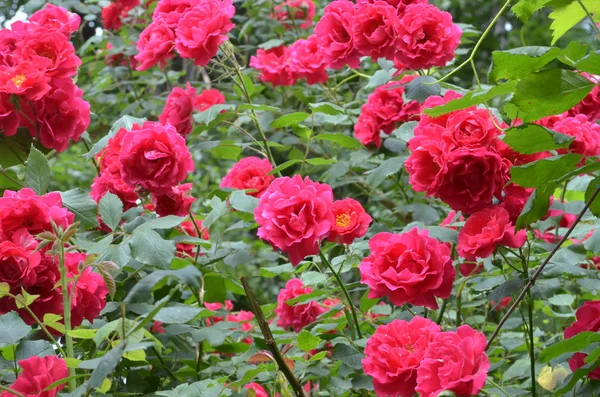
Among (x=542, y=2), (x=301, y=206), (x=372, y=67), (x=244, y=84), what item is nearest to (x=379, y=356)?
(x=301, y=206)

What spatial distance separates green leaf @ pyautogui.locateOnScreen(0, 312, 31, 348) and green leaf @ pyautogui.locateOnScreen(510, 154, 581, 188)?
28.1 inches

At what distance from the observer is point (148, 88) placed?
3.79 metres

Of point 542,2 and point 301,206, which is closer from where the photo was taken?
point 542,2

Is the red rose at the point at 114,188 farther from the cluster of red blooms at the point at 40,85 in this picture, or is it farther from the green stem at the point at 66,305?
the green stem at the point at 66,305

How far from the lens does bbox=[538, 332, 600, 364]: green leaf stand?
105 cm

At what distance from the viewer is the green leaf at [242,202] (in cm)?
150

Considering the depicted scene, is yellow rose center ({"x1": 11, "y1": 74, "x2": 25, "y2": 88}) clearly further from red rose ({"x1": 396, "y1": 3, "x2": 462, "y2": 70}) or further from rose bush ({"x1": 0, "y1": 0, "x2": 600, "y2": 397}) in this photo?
red rose ({"x1": 396, "y1": 3, "x2": 462, "y2": 70})

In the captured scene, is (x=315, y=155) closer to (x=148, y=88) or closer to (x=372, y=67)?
(x=372, y=67)

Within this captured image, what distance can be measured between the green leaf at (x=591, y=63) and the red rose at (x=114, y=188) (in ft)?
3.04

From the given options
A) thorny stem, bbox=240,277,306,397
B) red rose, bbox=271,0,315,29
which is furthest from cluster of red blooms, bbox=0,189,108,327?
red rose, bbox=271,0,315,29

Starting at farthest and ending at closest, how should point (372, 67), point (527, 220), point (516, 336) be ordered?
point (372, 67) < point (516, 336) < point (527, 220)

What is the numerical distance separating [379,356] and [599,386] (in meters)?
0.36

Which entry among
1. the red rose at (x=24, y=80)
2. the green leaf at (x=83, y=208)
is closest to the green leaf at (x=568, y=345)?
the green leaf at (x=83, y=208)

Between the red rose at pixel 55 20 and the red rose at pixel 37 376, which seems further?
the red rose at pixel 55 20
